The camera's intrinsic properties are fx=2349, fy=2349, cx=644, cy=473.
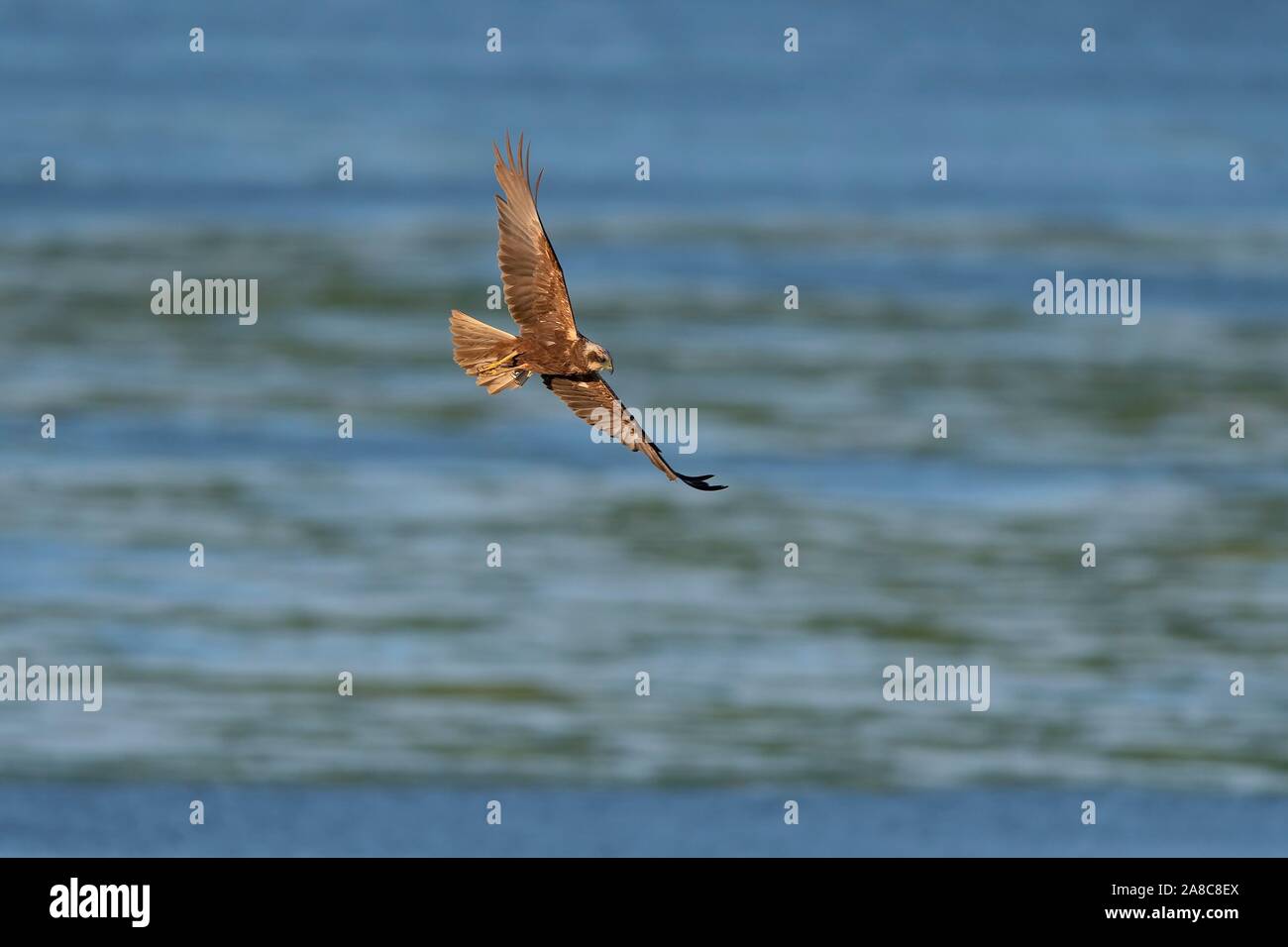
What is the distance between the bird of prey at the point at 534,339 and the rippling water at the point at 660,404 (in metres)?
6.09

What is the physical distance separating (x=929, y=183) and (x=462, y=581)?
13.0m

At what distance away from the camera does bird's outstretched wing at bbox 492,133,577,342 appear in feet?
23.3

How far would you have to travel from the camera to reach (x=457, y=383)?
801 inches

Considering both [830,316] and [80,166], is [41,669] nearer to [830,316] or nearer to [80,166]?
[830,316]

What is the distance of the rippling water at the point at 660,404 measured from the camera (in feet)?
45.4

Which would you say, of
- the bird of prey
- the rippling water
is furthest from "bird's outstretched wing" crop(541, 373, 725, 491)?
the rippling water

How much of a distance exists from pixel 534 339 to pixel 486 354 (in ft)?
0.88

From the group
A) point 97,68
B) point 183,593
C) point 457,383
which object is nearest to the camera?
point 183,593

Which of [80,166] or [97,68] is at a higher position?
[97,68]

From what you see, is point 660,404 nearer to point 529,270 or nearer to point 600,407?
point 529,270

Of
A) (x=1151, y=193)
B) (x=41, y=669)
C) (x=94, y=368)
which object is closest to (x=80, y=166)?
(x=94, y=368)

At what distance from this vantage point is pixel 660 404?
749 inches

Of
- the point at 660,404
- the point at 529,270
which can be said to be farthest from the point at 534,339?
the point at 660,404

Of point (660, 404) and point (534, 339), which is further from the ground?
point (660, 404)
